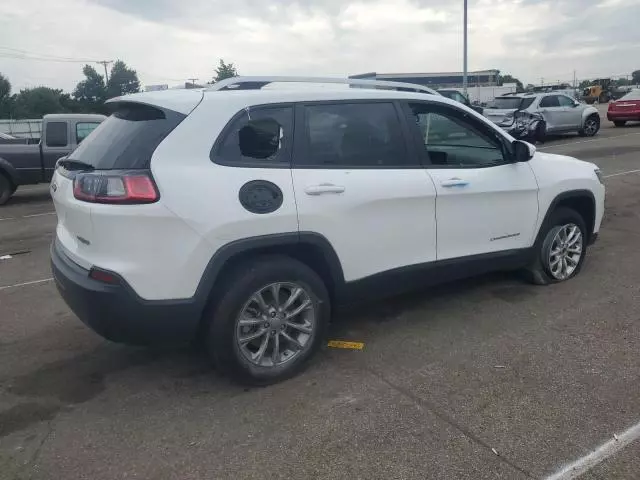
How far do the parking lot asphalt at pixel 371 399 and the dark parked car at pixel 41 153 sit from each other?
739cm

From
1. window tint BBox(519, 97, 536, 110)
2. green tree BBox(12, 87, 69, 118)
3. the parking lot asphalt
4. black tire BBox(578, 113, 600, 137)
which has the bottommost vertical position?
the parking lot asphalt

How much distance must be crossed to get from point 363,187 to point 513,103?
55.8 feet

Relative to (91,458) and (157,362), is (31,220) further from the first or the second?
(91,458)

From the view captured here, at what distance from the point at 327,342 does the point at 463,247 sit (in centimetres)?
126

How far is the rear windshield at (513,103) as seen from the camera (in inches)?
754

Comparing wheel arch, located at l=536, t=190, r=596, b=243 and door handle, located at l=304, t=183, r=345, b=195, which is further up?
door handle, located at l=304, t=183, r=345, b=195

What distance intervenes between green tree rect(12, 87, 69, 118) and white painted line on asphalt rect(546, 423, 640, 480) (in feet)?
210

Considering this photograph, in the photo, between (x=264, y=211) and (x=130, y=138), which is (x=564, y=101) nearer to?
(x=264, y=211)

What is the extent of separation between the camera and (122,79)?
77875 mm

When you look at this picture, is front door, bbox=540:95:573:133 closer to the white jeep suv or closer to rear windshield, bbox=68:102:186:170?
the white jeep suv

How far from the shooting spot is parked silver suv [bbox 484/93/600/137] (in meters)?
18.6

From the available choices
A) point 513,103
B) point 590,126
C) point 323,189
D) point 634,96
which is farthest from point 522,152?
point 634,96

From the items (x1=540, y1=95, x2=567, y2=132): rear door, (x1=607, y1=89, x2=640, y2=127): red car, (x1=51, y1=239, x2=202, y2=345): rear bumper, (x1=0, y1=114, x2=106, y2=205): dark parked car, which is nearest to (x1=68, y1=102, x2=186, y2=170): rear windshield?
(x1=51, y1=239, x2=202, y2=345): rear bumper

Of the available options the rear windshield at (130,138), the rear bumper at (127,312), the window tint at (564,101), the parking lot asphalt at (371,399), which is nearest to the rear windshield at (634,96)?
the window tint at (564,101)
